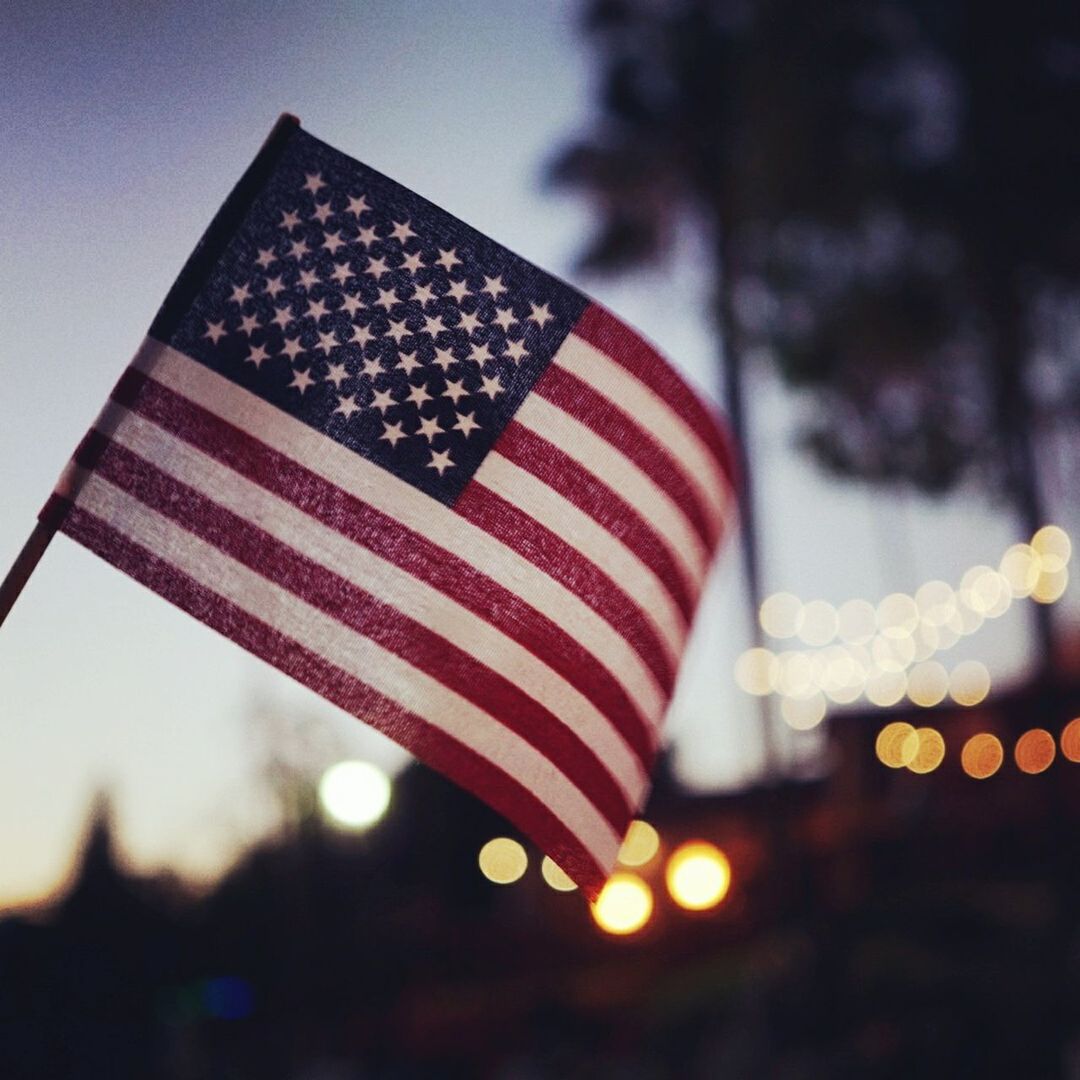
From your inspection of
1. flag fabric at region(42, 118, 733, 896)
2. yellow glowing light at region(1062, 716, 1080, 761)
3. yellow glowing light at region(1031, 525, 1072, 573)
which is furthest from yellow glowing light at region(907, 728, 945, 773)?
flag fabric at region(42, 118, 733, 896)

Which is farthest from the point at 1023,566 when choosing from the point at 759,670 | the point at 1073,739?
the point at 759,670

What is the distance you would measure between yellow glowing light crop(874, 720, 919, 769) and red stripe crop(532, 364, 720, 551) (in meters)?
32.1

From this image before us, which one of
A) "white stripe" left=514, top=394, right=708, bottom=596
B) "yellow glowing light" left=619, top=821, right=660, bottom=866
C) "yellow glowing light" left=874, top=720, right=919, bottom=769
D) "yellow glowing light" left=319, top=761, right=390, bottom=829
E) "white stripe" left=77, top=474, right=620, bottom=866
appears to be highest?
"yellow glowing light" left=874, top=720, right=919, bottom=769

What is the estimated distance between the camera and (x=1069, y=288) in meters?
23.3

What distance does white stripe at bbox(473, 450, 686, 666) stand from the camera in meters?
3.44

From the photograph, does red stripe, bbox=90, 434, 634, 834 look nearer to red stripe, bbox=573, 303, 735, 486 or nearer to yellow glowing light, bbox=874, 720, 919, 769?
red stripe, bbox=573, 303, 735, 486

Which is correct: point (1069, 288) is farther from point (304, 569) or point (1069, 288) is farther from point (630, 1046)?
point (304, 569)

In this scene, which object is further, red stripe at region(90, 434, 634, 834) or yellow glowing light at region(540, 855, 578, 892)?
yellow glowing light at region(540, 855, 578, 892)

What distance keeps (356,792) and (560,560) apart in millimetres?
5962

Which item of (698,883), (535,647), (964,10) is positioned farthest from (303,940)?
(535,647)

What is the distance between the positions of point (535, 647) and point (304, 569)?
0.64 m

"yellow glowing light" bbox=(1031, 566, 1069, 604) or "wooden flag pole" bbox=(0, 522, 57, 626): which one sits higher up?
"yellow glowing light" bbox=(1031, 566, 1069, 604)

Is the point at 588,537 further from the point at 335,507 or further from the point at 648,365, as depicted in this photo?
the point at 335,507

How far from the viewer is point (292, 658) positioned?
3289 millimetres
